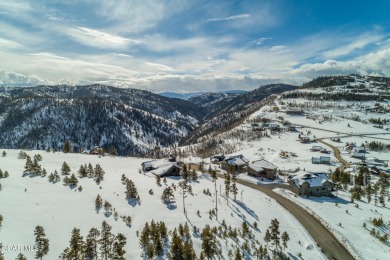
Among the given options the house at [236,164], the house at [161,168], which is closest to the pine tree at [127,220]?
the house at [161,168]

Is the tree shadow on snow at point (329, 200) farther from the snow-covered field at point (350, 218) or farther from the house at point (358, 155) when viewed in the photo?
the house at point (358, 155)

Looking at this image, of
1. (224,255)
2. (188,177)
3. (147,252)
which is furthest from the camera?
(188,177)

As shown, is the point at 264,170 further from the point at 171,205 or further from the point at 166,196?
the point at 171,205

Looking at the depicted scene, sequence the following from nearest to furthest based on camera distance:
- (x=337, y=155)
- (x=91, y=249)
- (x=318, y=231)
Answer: (x=91, y=249) → (x=318, y=231) → (x=337, y=155)

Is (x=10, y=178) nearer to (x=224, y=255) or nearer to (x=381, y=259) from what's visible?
(x=224, y=255)

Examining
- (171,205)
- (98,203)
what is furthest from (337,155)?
(98,203)

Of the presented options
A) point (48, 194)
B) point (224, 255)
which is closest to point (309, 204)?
point (224, 255)

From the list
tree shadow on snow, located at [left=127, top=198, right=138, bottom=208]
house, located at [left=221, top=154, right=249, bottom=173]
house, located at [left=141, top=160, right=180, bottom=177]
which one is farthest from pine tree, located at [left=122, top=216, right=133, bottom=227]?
house, located at [left=221, top=154, right=249, bottom=173]
